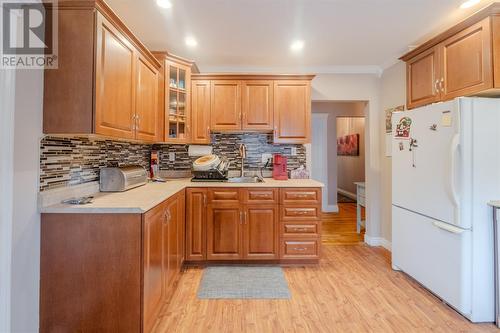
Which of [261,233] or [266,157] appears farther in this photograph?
[266,157]

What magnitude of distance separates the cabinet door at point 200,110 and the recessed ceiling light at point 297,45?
1.08 m

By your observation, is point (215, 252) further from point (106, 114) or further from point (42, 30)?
point (42, 30)

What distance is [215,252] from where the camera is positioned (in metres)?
2.90

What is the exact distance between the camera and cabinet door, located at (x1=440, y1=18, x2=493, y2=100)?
6.17 ft

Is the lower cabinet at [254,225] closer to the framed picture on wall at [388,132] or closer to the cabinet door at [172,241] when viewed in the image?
the cabinet door at [172,241]

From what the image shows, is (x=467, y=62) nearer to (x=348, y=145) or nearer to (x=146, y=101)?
(x=146, y=101)

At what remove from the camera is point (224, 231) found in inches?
114

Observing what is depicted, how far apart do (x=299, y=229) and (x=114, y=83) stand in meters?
2.22

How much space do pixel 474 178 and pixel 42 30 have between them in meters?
3.03

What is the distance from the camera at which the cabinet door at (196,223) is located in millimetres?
2877

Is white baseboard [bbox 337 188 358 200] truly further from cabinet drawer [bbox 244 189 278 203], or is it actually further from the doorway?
cabinet drawer [bbox 244 189 278 203]

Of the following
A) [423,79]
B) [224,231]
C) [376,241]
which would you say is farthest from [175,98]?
[376,241]

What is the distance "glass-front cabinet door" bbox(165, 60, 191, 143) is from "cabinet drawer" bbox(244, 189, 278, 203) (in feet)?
3.40

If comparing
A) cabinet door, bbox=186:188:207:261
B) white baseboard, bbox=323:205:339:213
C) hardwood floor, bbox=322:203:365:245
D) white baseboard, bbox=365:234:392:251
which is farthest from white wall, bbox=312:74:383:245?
white baseboard, bbox=323:205:339:213
